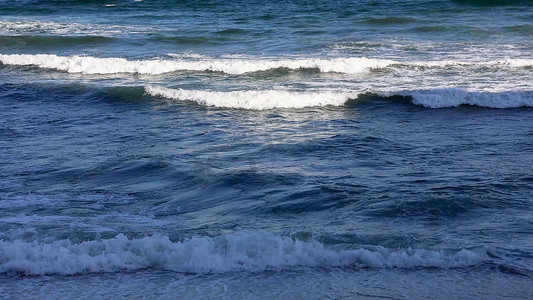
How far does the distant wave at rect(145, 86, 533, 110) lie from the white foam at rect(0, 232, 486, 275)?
7.03 meters

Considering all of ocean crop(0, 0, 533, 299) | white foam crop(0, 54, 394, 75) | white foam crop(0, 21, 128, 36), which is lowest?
ocean crop(0, 0, 533, 299)

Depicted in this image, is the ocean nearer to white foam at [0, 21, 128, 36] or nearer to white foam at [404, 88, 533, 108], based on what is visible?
white foam at [404, 88, 533, 108]

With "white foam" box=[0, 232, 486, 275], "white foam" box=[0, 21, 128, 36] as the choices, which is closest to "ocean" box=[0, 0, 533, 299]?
"white foam" box=[0, 232, 486, 275]

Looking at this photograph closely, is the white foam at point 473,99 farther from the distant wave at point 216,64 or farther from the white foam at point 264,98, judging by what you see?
the distant wave at point 216,64

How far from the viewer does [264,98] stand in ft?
45.5

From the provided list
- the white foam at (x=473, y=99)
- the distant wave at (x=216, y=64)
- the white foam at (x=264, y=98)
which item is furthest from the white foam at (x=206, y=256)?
the distant wave at (x=216, y=64)

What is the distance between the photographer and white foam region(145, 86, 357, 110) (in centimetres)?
1369

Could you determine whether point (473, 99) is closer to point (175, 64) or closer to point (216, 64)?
point (216, 64)

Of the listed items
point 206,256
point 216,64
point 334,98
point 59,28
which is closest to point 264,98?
point 334,98

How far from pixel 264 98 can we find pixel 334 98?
139 centimetres

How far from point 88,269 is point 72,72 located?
12186 mm

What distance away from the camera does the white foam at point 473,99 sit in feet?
43.1

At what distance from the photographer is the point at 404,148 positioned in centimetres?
1041

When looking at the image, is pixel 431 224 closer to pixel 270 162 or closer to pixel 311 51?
pixel 270 162
